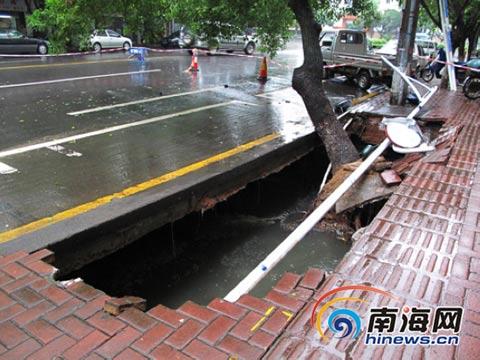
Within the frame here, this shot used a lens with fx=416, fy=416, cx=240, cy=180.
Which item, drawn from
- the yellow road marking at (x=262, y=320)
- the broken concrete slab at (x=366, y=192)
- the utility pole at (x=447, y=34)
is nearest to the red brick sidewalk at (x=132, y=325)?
the yellow road marking at (x=262, y=320)

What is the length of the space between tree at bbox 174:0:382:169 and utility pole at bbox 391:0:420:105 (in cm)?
106

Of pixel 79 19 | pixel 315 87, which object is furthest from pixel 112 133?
pixel 79 19

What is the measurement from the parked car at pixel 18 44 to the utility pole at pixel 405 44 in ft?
56.4

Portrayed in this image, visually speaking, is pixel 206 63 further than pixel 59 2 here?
Yes

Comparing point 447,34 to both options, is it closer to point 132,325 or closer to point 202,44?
point 132,325

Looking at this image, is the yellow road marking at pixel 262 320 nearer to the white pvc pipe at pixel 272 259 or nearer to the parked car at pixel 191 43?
the white pvc pipe at pixel 272 259

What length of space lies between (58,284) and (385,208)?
312 cm

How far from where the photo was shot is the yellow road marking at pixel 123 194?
4.08m

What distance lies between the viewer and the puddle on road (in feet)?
17.6

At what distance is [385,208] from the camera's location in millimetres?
4277

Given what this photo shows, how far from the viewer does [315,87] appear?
8.11 meters

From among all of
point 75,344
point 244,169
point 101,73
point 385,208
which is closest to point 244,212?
point 244,169

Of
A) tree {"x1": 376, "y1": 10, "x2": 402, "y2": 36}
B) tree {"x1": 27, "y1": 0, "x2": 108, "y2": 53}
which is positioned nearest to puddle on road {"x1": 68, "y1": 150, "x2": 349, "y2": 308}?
tree {"x1": 27, "y1": 0, "x2": 108, "y2": 53}

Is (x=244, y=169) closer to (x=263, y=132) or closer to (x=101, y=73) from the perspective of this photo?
(x=263, y=132)
